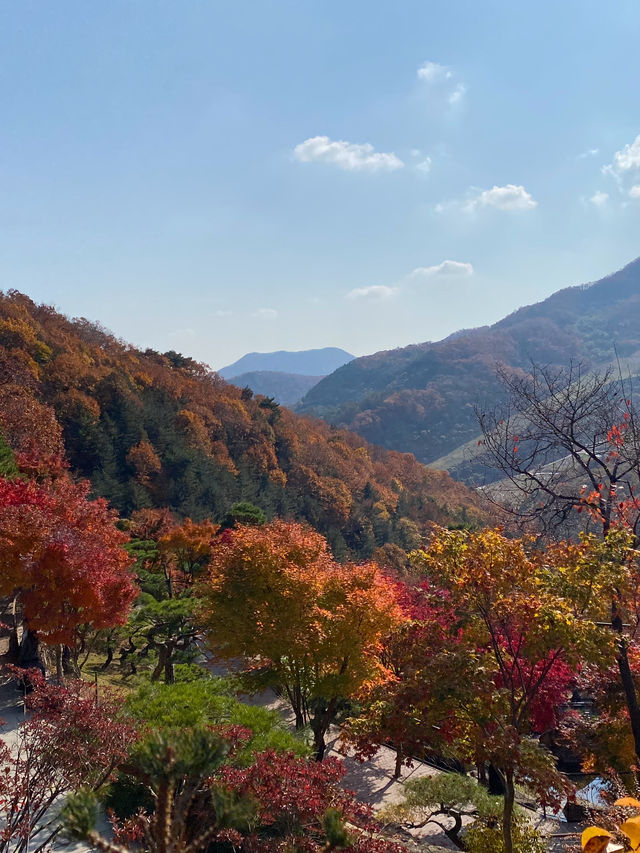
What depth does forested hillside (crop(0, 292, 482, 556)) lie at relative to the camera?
3503 centimetres

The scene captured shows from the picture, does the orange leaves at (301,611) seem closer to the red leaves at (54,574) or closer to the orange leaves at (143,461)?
the red leaves at (54,574)

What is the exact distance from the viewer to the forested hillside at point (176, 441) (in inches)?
1379

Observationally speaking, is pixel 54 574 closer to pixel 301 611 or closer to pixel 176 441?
pixel 301 611

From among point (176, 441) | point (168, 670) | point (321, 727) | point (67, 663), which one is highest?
point (176, 441)

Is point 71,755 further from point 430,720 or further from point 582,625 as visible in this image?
point 582,625

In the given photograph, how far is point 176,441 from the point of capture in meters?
42.4

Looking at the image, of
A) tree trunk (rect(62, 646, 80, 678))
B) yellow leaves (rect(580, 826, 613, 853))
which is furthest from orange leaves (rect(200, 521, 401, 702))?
yellow leaves (rect(580, 826, 613, 853))

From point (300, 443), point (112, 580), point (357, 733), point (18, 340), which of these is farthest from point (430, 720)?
point (300, 443)

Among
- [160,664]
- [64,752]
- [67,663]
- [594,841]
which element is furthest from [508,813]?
[67,663]

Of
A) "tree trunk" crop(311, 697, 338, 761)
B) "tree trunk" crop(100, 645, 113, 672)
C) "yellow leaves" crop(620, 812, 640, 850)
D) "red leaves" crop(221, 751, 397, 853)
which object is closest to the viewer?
"yellow leaves" crop(620, 812, 640, 850)

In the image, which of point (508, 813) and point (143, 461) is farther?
point (143, 461)

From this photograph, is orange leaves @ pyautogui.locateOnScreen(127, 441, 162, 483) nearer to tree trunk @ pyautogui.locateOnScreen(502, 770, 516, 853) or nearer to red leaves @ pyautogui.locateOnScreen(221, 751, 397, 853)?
red leaves @ pyautogui.locateOnScreen(221, 751, 397, 853)

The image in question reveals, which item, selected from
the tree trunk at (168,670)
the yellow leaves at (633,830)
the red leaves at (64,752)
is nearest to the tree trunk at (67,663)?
the tree trunk at (168,670)

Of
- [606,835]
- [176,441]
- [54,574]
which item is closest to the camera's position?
[606,835]
